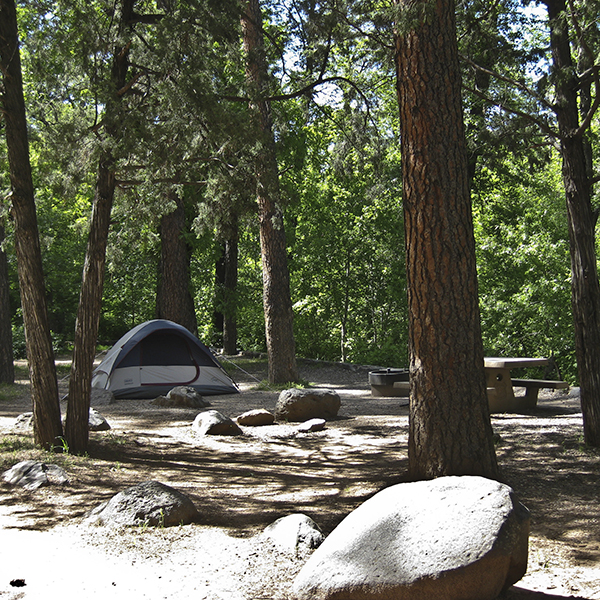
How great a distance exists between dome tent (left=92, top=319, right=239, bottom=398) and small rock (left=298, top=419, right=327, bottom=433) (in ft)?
13.3

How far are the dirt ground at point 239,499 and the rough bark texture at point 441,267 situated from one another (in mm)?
697

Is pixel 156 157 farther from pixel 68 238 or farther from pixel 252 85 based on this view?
pixel 68 238

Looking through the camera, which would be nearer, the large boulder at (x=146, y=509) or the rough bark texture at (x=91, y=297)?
the large boulder at (x=146, y=509)

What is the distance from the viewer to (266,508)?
5016mm

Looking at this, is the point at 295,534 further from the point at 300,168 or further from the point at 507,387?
the point at 300,168

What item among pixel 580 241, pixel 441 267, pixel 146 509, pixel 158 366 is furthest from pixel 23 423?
pixel 580 241

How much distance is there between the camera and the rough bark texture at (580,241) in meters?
6.28

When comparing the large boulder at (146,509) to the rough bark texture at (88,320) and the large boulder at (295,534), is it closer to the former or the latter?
the large boulder at (295,534)

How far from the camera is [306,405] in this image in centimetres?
902

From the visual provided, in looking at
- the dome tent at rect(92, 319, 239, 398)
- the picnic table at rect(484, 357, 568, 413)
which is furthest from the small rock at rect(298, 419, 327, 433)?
the dome tent at rect(92, 319, 239, 398)

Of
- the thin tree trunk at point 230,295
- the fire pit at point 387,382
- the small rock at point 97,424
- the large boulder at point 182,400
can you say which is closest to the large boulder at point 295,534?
the small rock at point 97,424

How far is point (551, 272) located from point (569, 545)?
1239 cm

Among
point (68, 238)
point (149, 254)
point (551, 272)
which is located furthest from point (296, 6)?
point (68, 238)

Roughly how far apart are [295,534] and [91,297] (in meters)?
3.70
